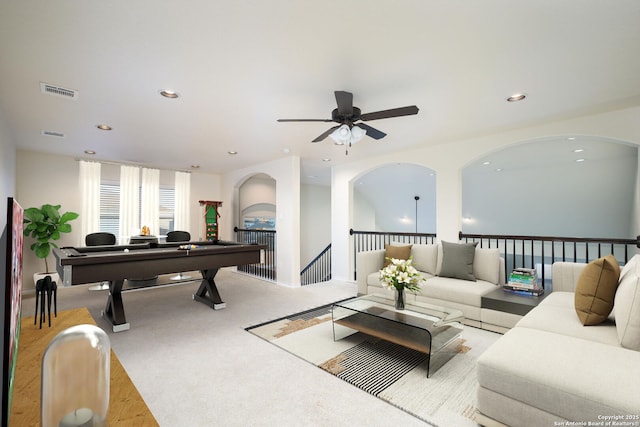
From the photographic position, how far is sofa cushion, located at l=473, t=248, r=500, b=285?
378 centimetres

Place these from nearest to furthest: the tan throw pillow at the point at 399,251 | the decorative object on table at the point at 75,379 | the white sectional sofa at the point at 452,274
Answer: the decorative object on table at the point at 75,379, the white sectional sofa at the point at 452,274, the tan throw pillow at the point at 399,251

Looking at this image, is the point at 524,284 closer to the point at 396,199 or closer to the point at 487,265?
the point at 487,265

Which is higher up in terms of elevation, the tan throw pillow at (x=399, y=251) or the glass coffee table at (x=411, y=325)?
the tan throw pillow at (x=399, y=251)

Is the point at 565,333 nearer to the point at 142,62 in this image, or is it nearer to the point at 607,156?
the point at 142,62

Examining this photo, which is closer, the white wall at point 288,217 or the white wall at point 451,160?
the white wall at point 451,160

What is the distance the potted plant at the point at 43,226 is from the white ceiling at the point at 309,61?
1.67 metres

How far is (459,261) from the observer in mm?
3896

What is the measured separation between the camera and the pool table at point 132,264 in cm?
293

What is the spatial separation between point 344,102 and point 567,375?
2372 millimetres

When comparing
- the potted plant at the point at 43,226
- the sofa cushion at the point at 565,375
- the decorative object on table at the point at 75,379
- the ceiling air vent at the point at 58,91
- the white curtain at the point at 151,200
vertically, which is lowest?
the sofa cushion at the point at 565,375

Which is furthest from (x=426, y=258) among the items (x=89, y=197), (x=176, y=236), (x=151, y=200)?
(x=89, y=197)

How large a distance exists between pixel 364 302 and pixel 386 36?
248cm

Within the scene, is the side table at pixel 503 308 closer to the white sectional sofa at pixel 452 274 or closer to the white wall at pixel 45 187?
the white sectional sofa at pixel 452 274

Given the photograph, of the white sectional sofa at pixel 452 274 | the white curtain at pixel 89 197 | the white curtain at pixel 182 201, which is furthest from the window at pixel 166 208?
the white sectional sofa at pixel 452 274
